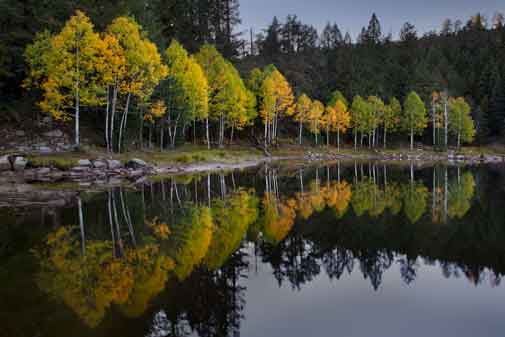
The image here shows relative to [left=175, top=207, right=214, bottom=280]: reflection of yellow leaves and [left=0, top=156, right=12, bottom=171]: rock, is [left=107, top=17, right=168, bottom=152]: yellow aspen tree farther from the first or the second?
[left=175, top=207, right=214, bottom=280]: reflection of yellow leaves

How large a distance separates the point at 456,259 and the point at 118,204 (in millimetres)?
13842

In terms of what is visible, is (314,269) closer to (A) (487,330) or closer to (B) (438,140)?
(A) (487,330)

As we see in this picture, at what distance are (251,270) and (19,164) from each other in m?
21.9

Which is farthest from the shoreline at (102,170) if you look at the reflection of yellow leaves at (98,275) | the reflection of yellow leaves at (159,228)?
the reflection of yellow leaves at (98,275)

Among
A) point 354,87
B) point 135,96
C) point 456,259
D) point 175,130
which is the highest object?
point 354,87

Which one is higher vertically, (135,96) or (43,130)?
(135,96)

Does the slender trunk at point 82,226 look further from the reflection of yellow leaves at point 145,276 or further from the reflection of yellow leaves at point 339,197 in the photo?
the reflection of yellow leaves at point 339,197

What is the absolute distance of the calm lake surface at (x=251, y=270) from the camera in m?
6.41

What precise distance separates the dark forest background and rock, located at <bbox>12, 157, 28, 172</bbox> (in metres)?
10.4

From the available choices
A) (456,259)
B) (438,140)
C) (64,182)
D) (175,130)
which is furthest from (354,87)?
(456,259)

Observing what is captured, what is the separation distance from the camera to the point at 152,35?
140 ft

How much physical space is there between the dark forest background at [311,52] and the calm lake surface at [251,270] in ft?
82.1

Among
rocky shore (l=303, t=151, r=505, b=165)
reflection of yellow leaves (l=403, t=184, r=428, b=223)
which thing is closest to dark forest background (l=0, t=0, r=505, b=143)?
rocky shore (l=303, t=151, r=505, b=165)

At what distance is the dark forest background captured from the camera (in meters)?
35.1
